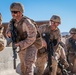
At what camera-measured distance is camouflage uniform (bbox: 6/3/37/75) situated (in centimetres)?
633

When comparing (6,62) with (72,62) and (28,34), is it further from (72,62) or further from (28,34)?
(72,62)

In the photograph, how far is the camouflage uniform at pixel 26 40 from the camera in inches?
Result: 249

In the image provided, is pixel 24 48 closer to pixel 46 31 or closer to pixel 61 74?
pixel 46 31

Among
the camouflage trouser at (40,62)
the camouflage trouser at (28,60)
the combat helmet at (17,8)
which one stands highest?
the combat helmet at (17,8)

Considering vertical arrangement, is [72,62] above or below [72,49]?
below

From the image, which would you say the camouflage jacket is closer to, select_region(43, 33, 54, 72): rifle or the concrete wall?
the concrete wall

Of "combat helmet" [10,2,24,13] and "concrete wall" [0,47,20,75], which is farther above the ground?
"combat helmet" [10,2,24,13]

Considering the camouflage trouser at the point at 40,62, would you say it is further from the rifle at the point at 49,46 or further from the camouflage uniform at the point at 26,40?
the camouflage uniform at the point at 26,40

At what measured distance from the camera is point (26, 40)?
6328 millimetres

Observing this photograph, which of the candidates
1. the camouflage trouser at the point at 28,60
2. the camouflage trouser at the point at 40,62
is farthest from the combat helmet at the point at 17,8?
the camouflage trouser at the point at 40,62

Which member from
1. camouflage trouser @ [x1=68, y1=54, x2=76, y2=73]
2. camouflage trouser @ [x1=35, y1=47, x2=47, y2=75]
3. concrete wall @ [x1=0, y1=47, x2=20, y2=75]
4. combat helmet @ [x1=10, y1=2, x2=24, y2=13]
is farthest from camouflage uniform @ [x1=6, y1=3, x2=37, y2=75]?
camouflage trouser @ [x1=68, y1=54, x2=76, y2=73]

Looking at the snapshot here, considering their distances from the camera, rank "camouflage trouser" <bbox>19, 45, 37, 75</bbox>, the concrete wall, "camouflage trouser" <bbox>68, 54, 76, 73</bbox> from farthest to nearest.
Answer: "camouflage trouser" <bbox>68, 54, 76, 73</bbox>
the concrete wall
"camouflage trouser" <bbox>19, 45, 37, 75</bbox>

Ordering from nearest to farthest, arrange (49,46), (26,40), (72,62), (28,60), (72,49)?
(26,40), (28,60), (49,46), (72,49), (72,62)

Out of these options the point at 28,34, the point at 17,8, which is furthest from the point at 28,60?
the point at 17,8
